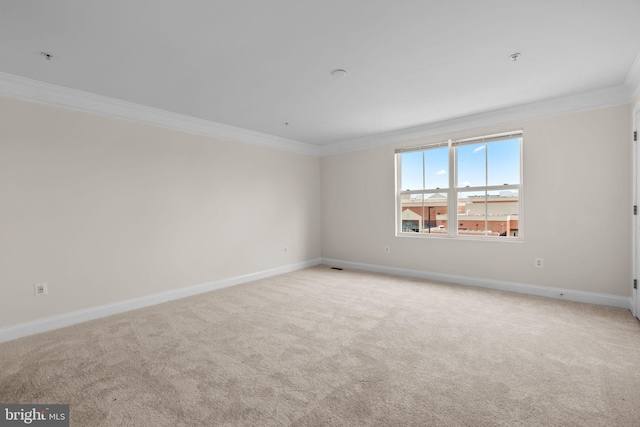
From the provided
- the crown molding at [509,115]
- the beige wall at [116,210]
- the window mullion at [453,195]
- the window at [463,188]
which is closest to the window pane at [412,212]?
the window at [463,188]

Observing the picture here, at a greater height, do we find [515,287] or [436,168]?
[436,168]

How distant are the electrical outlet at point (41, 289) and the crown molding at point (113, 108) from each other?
1840 mm

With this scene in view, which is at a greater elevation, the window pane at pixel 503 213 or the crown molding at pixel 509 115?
the crown molding at pixel 509 115

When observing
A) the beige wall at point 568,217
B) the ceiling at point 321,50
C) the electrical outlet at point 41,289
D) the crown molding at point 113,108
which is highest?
the ceiling at point 321,50

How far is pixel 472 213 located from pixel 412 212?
964mm

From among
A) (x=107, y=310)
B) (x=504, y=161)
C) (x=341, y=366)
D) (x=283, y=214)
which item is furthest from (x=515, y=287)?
(x=107, y=310)

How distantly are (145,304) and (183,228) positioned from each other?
1058mm

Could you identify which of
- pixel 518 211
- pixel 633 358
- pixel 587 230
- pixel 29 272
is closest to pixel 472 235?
pixel 518 211

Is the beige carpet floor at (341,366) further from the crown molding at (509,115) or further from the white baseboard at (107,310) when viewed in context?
the crown molding at (509,115)

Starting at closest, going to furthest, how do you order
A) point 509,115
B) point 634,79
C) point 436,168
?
point 634,79
point 509,115
point 436,168

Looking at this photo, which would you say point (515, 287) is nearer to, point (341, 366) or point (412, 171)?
point (412, 171)

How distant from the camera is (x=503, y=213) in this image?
4.24 metres

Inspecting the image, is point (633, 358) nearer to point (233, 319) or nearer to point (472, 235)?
point (472, 235)

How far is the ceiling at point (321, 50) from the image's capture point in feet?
6.37
